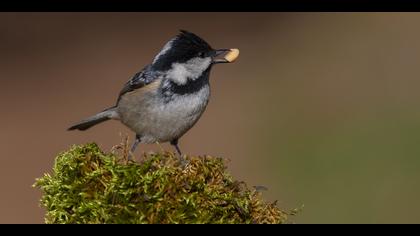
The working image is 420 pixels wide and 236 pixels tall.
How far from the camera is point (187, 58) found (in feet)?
14.4

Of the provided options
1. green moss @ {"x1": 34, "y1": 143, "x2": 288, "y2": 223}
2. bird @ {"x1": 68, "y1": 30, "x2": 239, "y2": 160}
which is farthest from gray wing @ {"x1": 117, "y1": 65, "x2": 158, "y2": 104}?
green moss @ {"x1": 34, "y1": 143, "x2": 288, "y2": 223}

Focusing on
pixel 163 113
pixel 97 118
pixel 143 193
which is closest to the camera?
pixel 143 193

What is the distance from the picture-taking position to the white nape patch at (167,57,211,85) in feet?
14.4

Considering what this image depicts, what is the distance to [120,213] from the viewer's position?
2625mm

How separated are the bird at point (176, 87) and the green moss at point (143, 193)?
4.47 ft

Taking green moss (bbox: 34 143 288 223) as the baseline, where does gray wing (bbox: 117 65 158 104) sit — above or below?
above

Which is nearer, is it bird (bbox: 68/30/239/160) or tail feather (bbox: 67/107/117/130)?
bird (bbox: 68/30/239/160)

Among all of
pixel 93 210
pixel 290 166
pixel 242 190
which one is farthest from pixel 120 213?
pixel 290 166

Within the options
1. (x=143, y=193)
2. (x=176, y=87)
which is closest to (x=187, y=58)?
(x=176, y=87)

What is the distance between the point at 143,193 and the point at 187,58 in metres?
1.82

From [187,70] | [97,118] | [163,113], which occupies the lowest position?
[163,113]

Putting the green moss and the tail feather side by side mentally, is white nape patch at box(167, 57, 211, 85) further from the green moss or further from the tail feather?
the green moss

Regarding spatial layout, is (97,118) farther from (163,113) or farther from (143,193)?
(143,193)
